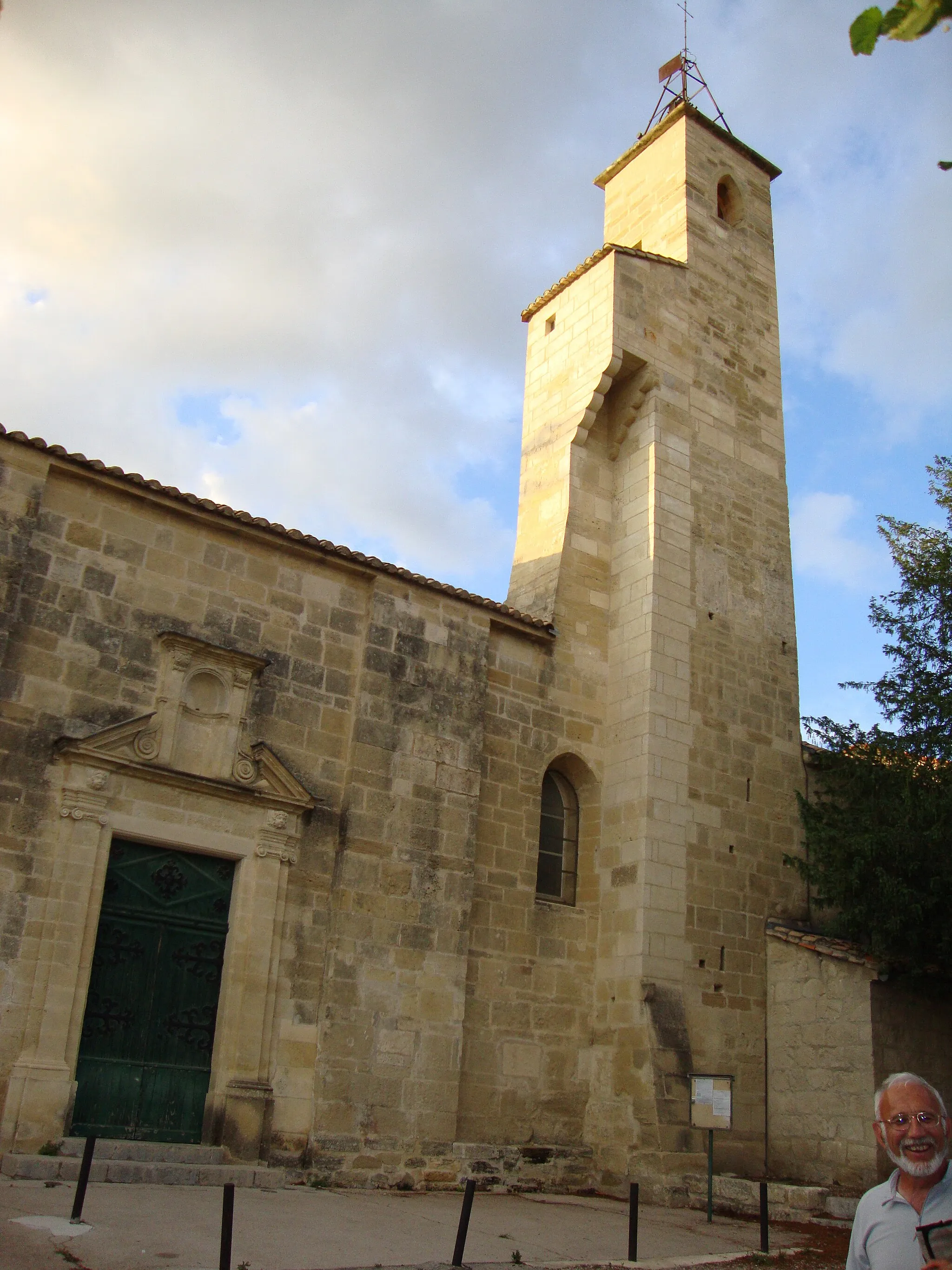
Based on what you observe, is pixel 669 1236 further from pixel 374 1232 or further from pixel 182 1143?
pixel 182 1143

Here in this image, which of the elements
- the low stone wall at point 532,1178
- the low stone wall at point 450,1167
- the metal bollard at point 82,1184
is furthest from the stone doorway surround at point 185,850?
the metal bollard at point 82,1184

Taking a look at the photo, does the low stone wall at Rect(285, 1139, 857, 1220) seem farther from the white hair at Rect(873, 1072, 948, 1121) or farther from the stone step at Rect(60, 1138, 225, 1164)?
the white hair at Rect(873, 1072, 948, 1121)

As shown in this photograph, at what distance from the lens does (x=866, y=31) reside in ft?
8.45

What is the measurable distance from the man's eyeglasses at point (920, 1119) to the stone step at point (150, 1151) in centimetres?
675

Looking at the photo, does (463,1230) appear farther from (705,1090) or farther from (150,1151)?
(705,1090)

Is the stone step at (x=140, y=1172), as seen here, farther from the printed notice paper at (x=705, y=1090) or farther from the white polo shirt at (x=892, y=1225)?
the white polo shirt at (x=892, y=1225)

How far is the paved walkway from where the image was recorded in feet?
19.6

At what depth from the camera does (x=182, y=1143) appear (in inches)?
356

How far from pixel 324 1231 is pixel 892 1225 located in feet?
16.9

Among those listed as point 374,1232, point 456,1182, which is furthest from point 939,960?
point 374,1232

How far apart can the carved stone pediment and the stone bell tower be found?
385cm

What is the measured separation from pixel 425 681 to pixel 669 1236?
531 cm

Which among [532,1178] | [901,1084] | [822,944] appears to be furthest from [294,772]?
[901,1084]

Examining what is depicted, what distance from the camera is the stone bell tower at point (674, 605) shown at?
37.8ft
